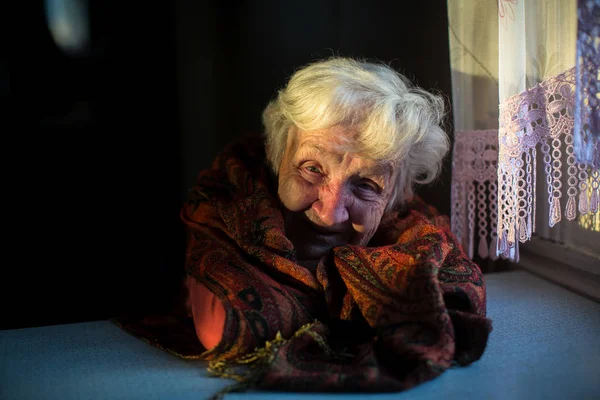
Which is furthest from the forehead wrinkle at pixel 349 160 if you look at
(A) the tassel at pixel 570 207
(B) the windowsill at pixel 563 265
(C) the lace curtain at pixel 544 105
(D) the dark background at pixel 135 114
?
(B) the windowsill at pixel 563 265

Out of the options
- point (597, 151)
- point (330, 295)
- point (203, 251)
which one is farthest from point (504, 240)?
point (203, 251)

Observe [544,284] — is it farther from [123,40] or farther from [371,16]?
[123,40]

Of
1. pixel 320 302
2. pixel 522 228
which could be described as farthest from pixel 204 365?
pixel 522 228

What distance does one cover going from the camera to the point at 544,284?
7.07 feet

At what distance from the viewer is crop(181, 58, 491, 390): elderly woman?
1.41 metres

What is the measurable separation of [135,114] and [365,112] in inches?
30.9

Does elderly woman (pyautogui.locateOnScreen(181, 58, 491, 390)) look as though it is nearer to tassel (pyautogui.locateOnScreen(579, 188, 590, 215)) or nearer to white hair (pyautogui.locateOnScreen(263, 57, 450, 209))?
white hair (pyautogui.locateOnScreen(263, 57, 450, 209))

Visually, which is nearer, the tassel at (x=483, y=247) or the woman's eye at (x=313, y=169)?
the woman's eye at (x=313, y=169)

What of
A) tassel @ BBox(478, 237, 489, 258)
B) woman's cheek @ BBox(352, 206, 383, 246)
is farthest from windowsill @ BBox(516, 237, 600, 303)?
woman's cheek @ BBox(352, 206, 383, 246)

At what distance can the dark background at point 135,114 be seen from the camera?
192 centimetres

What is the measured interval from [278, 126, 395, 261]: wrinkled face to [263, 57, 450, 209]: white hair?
0.03m

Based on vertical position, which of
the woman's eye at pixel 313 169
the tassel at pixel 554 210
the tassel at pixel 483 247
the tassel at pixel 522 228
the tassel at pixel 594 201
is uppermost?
the woman's eye at pixel 313 169

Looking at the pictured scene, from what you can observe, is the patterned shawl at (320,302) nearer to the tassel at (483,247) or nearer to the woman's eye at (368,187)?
the woman's eye at (368,187)

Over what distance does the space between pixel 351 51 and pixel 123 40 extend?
709 mm
